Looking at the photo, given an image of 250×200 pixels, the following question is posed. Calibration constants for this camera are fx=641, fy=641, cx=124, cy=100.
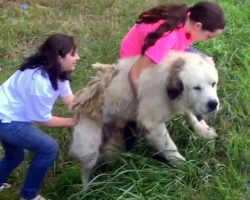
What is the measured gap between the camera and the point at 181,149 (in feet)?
16.2

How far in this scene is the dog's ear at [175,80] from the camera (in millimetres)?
4355

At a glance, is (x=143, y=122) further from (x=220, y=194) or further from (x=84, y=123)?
(x=220, y=194)

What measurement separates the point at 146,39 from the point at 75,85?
167cm

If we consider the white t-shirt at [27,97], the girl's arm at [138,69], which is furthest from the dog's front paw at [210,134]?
the white t-shirt at [27,97]

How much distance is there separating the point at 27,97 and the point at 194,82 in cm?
112

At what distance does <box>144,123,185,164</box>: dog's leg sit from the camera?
15.0 feet

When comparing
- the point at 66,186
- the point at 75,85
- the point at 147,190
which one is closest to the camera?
the point at 147,190

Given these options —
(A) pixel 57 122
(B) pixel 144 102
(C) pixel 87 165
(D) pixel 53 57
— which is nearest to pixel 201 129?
(B) pixel 144 102

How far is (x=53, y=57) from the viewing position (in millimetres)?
4188

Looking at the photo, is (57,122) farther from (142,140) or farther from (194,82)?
(194,82)

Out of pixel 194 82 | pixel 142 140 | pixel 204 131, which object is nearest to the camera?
pixel 194 82

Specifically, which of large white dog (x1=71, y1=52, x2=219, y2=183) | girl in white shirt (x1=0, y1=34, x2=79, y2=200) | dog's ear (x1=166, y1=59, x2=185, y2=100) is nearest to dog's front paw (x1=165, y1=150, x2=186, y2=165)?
large white dog (x1=71, y1=52, x2=219, y2=183)

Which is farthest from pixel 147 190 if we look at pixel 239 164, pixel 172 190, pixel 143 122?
pixel 239 164

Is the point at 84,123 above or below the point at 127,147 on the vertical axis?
above
